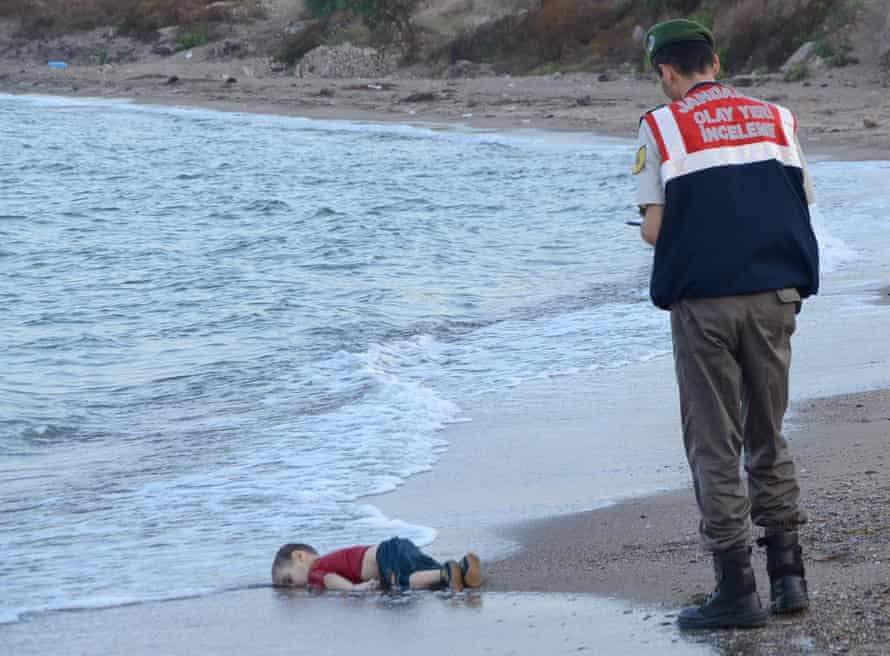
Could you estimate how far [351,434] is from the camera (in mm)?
7547

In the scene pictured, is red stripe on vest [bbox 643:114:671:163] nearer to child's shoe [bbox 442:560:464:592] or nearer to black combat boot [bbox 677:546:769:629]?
black combat boot [bbox 677:546:769:629]

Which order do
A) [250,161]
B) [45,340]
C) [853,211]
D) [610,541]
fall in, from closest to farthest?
[610,541] → [45,340] → [853,211] → [250,161]

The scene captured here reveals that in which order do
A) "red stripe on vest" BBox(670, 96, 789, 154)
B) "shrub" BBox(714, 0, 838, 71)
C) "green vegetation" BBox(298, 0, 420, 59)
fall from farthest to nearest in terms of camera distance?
"green vegetation" BBox(298, 0, 420, 59)
"shrub" BBox(714, 0, 838, 71)
"red stripe on vest" BBox(670, 96, 789, 154)

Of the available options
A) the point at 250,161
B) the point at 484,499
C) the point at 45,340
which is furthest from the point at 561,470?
the point at 250,161

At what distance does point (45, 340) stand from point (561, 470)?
6.86m

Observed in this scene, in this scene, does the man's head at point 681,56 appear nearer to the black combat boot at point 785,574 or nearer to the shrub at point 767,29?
the black combat boot at point 785,574

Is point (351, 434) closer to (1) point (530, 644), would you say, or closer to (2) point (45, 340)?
(1) point (530, 644)

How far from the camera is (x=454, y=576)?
4715mm

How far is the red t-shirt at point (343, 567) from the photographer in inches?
195

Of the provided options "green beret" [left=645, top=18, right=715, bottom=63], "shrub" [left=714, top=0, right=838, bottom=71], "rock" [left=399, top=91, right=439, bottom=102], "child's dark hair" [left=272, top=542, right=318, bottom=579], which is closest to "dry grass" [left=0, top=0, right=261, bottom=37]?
"rock" [left=399, top=91, right=439, bottom=102]

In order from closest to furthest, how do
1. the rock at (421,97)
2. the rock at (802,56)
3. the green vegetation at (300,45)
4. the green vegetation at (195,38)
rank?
the rock at (802,56) → the rock at (421,97) → the green vegetation at (300,45) → the green vegetation at (195,38)

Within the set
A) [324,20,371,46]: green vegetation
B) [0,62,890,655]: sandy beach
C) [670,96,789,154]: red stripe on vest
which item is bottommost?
[0,62,890,655]: sandy beach

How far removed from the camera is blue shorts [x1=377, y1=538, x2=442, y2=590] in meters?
4.84

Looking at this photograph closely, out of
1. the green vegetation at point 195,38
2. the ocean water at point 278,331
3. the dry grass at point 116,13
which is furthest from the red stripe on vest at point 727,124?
the dry grass at point 116,13
